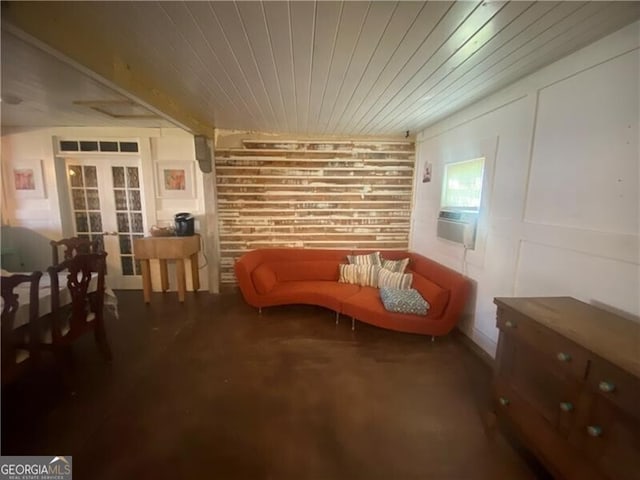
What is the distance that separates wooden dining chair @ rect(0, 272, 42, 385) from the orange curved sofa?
5.89 ft

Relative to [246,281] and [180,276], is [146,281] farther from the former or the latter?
[246,281]

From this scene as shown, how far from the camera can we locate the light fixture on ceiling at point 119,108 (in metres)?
2.74

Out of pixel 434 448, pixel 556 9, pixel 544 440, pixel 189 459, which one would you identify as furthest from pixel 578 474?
pixel 556 9

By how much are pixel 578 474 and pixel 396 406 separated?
3.22 ft

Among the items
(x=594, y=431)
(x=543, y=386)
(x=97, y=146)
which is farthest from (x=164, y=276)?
(x=594, y=431)

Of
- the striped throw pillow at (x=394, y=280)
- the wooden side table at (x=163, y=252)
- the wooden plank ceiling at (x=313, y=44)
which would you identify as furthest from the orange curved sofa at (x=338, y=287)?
the wooden plank ceiling at (x=313, y=44)

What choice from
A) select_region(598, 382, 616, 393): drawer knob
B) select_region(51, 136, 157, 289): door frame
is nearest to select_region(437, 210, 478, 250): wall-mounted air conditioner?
select_region(598, 382, 616, 393): drawer knob

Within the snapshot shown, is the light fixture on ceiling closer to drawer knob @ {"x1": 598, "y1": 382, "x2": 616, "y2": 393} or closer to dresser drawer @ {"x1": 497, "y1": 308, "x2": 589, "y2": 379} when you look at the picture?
dresser drawer @ {"x1": 497, "y1": 308, "x2": 589, "y2": 379}

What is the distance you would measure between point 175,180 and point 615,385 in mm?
4581

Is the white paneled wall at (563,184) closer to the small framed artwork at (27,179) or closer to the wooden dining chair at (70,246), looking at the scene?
the wooden dining chair at (70,246)

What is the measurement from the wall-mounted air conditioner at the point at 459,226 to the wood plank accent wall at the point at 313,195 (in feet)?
3.37

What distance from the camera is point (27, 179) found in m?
3.74

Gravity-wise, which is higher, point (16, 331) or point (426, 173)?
point (426, 173)

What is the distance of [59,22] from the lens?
1.35 m
